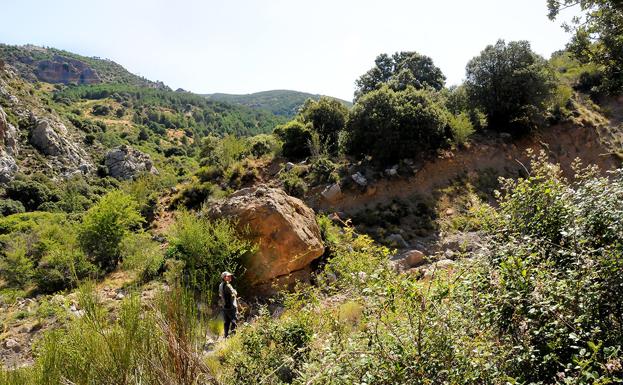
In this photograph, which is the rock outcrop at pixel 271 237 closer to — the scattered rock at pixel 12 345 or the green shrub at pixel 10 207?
the scattered rock at pixel 12 345

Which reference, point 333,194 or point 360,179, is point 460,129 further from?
point 333,194

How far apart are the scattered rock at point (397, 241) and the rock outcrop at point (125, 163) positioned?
130 ft

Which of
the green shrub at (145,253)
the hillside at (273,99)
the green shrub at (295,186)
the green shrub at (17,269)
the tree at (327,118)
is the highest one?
the hillside at (273,99)

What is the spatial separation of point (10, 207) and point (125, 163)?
14.0 m

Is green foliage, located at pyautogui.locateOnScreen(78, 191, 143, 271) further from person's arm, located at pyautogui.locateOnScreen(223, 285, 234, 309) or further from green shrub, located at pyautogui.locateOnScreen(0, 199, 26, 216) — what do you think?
green shrub, located at pyautogui.locateOnScreen(0, 199, 26, 216)

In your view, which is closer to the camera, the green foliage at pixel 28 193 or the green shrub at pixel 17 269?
the green shrub at pixel 17 269

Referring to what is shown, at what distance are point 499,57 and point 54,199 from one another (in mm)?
41538

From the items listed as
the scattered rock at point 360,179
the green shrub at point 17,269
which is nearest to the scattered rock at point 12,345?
the green shrub at point 17,269

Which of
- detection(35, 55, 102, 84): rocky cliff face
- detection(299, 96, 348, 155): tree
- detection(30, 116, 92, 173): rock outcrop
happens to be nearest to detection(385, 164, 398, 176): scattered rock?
detection(299, 96, 348, 155): tree

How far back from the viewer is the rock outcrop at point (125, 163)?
46.7m

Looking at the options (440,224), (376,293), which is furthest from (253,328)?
(440,224)

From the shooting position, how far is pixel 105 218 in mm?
12812

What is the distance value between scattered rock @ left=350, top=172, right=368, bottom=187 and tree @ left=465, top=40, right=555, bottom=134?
8119mm

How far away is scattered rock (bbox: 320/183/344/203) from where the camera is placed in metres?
15.5
